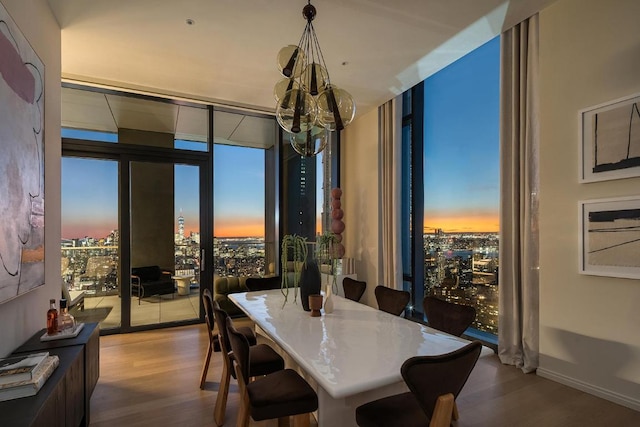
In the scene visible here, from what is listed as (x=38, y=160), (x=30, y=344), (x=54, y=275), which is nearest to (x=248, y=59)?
(x=38, y=160)

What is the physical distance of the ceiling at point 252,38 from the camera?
9.56 feet

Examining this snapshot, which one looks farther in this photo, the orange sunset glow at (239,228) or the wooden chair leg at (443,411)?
the orange sunset glow at (239,228)

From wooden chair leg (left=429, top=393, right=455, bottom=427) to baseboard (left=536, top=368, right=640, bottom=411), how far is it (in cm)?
228

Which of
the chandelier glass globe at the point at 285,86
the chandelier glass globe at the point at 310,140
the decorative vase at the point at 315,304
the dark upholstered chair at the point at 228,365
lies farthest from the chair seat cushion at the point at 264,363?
the chandelier glass globe at the point at 285,86

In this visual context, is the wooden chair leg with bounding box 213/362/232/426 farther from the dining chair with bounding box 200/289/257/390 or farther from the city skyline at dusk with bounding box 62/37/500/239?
the city skyline at dusk with bounding box 62/37/500/239

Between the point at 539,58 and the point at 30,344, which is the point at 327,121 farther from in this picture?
the point at 30,344

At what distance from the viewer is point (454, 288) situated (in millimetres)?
4324

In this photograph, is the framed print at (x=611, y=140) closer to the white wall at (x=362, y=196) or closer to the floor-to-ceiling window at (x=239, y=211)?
the white wall at (x=362, y=196)

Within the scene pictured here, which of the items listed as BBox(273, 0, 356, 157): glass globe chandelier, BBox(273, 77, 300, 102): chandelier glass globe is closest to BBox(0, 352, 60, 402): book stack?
BBox(273, 0, 356, 157): glass globe chandelier

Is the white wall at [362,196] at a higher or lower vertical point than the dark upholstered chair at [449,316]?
higher

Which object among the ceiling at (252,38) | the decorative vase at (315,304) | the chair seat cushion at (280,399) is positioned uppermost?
the ceiling at (252,38)

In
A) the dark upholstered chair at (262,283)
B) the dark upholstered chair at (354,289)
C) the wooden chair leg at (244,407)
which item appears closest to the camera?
the wooden chair leg at (244,407)

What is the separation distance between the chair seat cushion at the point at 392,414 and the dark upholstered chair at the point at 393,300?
1.15 metres

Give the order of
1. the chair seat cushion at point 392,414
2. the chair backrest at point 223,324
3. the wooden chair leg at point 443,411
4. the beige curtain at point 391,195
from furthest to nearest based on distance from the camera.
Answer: the beige curtain at point 391,195 → the chair backrest at point 223,324 → the chair seat cushion at point 392,414 → the wooden chair leg at point 443,411
